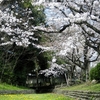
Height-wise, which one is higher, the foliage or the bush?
the foliage

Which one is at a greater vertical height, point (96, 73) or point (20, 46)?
point (20, 46)

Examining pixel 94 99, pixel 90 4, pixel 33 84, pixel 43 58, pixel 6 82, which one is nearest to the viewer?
pixel 90 4

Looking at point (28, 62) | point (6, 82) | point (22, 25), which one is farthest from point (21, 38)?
point (28, 62)

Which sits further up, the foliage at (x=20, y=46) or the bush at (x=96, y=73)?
the foliage at (x=20, y=46)

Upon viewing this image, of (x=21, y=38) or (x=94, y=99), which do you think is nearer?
(x=94, y=99)

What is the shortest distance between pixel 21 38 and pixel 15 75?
9.36 meters

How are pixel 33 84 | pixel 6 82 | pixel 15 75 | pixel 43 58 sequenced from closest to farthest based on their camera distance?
pixel 6 82 → pixel 15 75 → pixel 43 58 → pixel 33 84

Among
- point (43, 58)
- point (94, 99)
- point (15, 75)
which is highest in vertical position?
point (43, 58)

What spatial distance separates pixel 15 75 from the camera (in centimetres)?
3322

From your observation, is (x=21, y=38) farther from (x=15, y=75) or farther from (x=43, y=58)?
(x=43, y=58)

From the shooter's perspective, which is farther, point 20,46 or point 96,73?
point 20,46

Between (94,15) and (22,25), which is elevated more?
(22,25)

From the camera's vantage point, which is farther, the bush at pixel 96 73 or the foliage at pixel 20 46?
the foliage at pixel 20 46

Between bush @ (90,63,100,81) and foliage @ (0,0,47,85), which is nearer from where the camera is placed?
bush @ (90,63,100,81)
